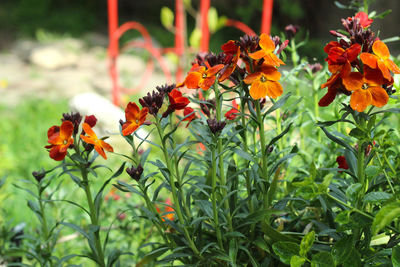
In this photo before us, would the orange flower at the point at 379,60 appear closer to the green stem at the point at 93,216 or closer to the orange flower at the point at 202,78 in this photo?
the orange flower at the point at 202,78

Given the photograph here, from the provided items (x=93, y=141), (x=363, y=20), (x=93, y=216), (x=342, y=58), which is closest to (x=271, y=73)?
(x=342, y=58)

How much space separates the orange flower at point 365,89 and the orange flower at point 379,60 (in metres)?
0.02

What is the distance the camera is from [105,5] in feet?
37.3

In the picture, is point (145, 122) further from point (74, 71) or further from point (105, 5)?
point (105, 5)

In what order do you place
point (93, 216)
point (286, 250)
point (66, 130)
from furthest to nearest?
point (93, 216), point (66, 130), point (286, 250)

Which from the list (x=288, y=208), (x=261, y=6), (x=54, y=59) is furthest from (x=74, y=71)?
(x=288, y=208)

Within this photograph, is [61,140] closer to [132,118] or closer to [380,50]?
[132,118]

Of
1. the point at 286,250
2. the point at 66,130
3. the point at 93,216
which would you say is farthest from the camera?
the point at 93,216

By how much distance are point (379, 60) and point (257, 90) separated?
216 mm

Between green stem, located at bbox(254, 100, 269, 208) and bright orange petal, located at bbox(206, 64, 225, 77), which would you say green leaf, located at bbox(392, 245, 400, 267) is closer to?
green stem, located at bbox(254, 100, 269, 208)

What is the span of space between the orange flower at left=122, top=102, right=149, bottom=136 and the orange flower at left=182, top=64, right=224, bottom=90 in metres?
0.11

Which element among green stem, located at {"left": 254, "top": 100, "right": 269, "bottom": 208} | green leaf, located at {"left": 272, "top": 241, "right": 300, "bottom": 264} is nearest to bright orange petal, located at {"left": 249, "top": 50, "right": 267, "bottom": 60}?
green stem, located at {"left": 254, "top": 100, "right": 269, "bottom": 208}

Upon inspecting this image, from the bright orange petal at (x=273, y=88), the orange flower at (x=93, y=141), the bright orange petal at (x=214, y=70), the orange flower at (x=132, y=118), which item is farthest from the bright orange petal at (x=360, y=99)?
the orange flower at (x=93, y=141)

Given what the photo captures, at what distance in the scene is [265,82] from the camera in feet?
2.97
